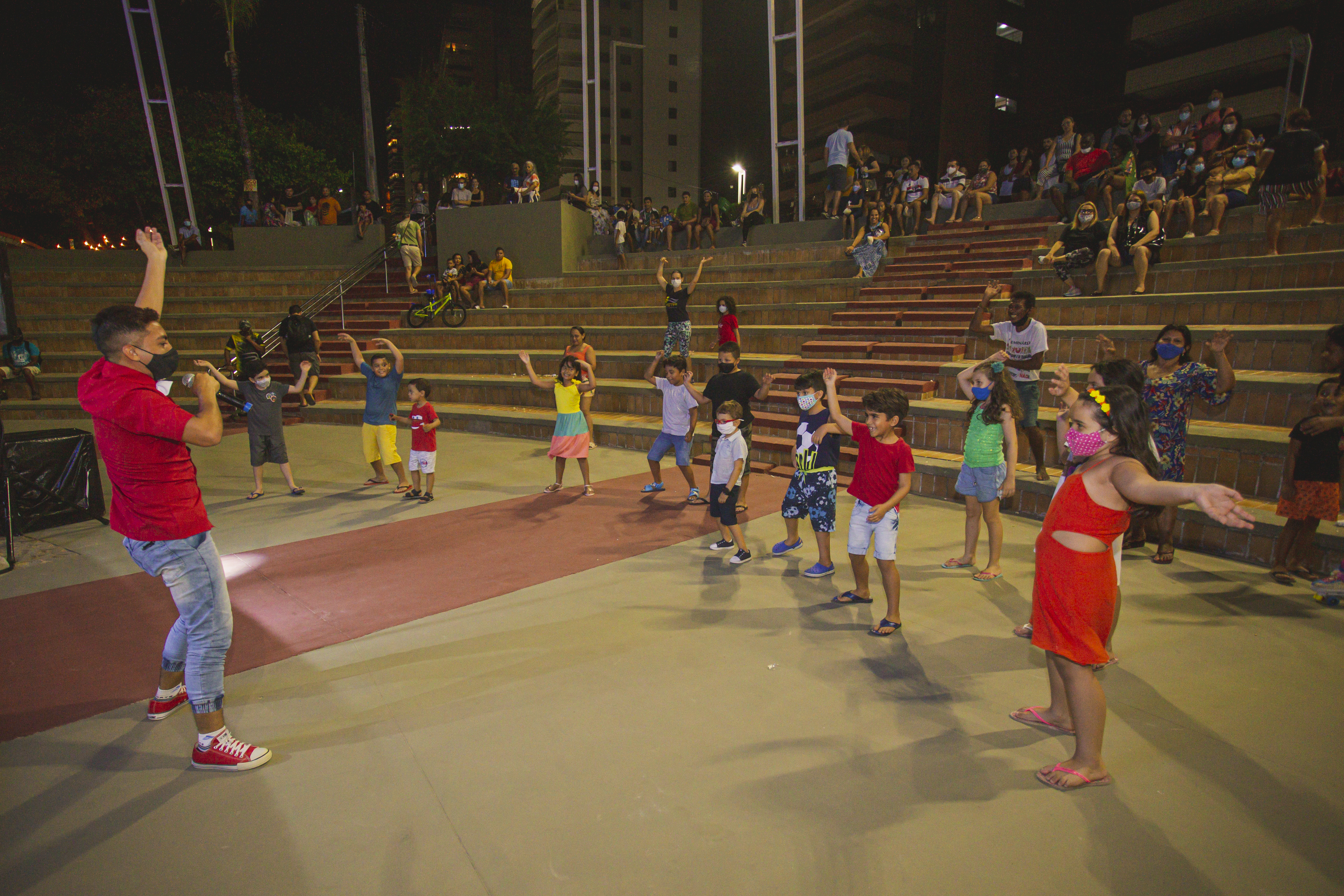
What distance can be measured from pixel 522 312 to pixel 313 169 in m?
20.6

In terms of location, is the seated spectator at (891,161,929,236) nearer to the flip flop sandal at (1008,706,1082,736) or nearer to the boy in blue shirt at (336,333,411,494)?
the boy in blue shirt at (336,333,411,494)

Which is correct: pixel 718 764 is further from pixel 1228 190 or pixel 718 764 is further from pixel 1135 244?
pixel 1228 190

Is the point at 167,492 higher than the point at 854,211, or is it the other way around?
the point at 854,211

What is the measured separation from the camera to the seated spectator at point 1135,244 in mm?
8422

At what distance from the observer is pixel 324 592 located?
4828 millimetres

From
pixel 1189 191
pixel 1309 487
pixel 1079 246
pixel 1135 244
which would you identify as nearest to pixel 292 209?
pixel 1079 246

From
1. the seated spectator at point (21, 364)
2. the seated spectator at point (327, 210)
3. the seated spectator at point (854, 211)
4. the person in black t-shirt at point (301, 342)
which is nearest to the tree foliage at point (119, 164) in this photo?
the seated spectator at point (327, 210)

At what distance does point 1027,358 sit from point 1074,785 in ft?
14.9

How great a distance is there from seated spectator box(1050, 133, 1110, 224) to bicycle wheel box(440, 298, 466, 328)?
1176 centimetres

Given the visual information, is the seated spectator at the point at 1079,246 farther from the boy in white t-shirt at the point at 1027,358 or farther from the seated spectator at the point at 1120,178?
the boy in white t-shirt at the point at 1027,358

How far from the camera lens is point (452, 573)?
5.17 m

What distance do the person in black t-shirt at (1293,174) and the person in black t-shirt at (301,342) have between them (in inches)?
541

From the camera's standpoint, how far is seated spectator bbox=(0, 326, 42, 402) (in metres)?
13.1

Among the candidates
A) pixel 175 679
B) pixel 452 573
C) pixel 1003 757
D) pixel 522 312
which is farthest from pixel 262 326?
pixel 1003 757
